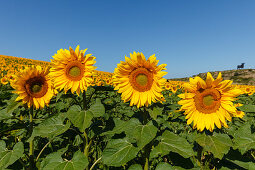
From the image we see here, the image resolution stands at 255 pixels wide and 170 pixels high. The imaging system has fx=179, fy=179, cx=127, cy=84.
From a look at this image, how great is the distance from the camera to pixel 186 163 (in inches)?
83.6

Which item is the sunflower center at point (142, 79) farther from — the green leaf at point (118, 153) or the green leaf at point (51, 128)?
the green leaf at point (51, 128)

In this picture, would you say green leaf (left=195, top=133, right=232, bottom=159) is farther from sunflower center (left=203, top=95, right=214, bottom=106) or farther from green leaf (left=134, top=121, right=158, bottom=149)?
green leaf (left=134, top=121, right=158, bottom=149)

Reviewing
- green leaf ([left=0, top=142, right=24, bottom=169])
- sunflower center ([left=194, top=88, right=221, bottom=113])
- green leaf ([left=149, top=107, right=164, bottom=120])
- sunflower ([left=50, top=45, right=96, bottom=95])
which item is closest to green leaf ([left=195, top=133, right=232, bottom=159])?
sunflower center ([left=194, top=88, right=221, bottom=113])

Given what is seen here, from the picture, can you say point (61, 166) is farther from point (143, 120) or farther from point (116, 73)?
point (116, 73)

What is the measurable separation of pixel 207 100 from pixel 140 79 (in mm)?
868

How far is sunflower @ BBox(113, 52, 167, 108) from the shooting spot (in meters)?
2.09

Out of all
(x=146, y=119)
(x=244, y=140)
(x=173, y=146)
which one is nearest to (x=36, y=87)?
(x=146, y=119)

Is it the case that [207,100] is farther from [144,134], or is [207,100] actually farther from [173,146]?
[144,134]

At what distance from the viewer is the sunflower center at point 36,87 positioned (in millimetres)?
2720

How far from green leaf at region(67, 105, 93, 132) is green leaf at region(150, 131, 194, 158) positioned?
84 cm

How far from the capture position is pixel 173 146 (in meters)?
1.98

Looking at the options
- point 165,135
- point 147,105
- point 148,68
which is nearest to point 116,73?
point 148,68

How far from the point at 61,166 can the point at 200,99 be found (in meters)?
1.87

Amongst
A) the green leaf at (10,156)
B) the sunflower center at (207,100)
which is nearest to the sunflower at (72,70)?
the green leaf at (10,156)
